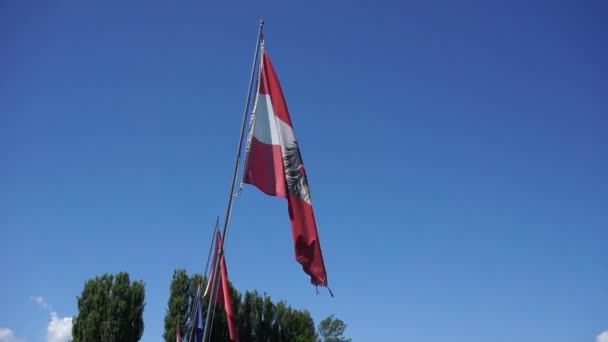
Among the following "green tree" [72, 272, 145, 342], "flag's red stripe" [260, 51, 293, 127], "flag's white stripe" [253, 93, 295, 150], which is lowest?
"flag's white stripe" [253, 93, 295, 150]

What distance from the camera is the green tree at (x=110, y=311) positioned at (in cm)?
3072

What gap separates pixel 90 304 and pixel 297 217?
86.9 ft

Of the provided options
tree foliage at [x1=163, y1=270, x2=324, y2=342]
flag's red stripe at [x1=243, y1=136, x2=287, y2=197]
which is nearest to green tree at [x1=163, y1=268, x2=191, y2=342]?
tree foliage at [x1=163, y1=270, x2=324, y2=342]

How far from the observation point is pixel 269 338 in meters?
37.3

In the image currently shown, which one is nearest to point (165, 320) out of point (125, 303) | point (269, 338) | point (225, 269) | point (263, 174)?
point (125, 303)

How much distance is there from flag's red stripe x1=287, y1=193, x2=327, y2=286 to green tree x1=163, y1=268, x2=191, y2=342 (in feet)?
85.6

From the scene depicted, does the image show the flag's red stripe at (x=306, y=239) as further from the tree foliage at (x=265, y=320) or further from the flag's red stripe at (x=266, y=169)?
the tree foliage at (x=265, y=320)

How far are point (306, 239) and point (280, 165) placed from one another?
135cm

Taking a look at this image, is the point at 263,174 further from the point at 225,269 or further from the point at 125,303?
the point at 125,303

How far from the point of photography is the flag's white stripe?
31.2 ft

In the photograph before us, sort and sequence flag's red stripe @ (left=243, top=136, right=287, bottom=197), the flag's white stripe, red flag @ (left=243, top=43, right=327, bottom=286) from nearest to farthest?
red flag @ (left=243, top=43, right=327, bottom=286) → flag's red stripe @ (left=243, top=136, right=287, bottom=197) → the flag's white stripe

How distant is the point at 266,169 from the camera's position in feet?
30.6

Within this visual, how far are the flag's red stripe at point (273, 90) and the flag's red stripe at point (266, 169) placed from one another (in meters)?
0.62

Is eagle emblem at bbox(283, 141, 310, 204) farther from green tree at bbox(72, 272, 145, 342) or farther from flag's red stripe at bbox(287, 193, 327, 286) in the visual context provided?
green tree at bbox(72, 272, 145, 342)
